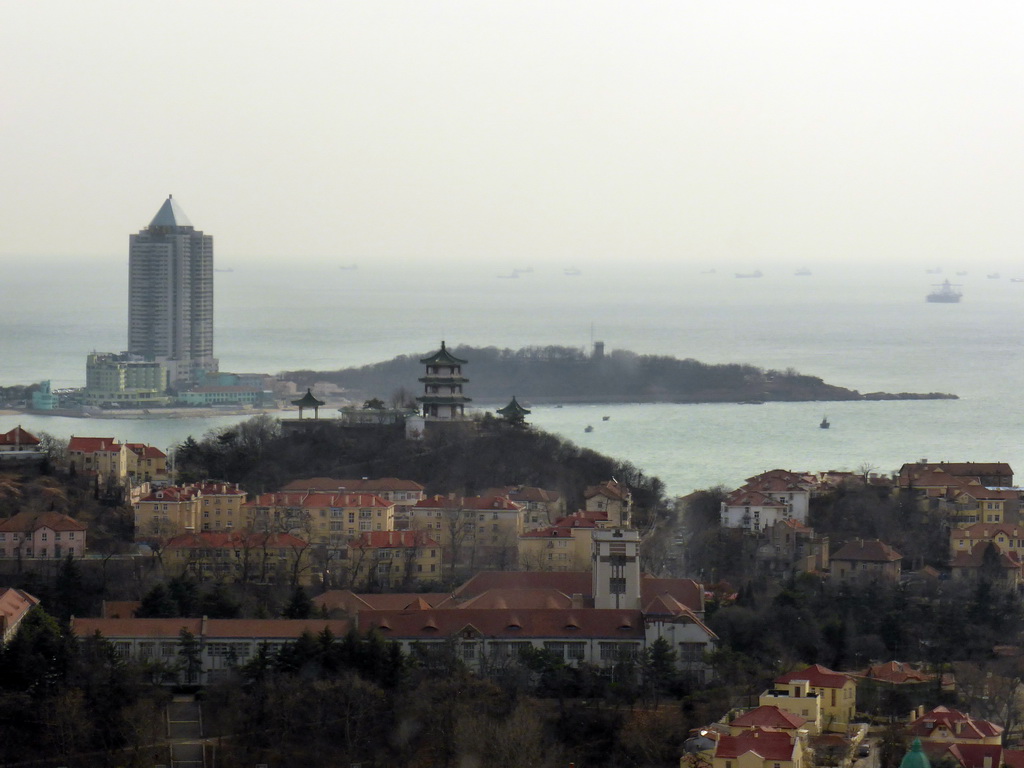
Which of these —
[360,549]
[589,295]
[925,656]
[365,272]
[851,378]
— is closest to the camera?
[925,656]

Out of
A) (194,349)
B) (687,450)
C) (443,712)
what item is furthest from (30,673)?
(194,349)

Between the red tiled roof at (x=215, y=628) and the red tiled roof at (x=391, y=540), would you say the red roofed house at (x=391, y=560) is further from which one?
the red tiled roof at (x=215, y=628)

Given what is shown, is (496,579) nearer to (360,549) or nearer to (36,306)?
(360,549)

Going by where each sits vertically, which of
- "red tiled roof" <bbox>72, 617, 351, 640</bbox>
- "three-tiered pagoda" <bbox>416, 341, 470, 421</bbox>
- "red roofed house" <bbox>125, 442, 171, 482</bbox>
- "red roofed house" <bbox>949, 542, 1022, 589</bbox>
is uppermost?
"three-tiered pagoda" <bbox>416, 341, 470, 421</bbox>

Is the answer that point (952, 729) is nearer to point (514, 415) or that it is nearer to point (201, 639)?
point (201, 639)

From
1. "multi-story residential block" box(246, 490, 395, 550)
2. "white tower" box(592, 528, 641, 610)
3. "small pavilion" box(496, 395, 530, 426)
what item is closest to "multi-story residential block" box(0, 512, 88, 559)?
"multi-story residential block" box(246, 490, 395, 550)

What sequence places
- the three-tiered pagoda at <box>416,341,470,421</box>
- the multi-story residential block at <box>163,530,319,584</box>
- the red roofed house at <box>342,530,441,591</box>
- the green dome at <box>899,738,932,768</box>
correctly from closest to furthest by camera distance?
1. the green dome at <box>899,738,932,768</box>
2. the multi-story residential block at <box>163,530,319,584</box>
3. the red roofed house at <box>342,530,441,591</box>
4. the three-tiered pagoda at <box>416,341,470,421</box>

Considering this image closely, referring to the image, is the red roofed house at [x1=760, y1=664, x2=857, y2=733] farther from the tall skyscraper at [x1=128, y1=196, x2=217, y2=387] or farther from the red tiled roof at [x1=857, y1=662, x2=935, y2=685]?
the tall skyscraper at [x1=128, y1=196, x2=217, y2=387]
